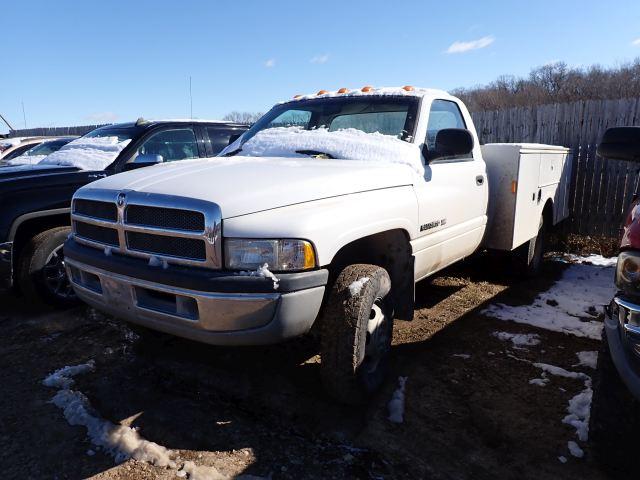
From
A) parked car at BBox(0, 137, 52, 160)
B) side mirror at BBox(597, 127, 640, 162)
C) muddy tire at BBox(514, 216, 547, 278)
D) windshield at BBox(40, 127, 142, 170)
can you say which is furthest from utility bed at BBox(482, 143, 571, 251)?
parked car at BBox(0, 137, 52, 160)

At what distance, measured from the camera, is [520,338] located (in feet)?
13.3

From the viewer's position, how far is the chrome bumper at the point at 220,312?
2.37 metres

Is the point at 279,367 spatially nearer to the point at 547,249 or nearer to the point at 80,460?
the point at 80,460

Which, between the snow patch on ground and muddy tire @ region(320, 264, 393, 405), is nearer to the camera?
muddy tire @ region(320, 264, 393, 405)

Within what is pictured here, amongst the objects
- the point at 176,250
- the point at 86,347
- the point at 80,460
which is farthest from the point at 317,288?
the point at 86,347

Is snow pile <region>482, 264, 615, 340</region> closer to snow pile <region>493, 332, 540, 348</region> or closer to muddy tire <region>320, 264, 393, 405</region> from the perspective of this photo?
snow pile <region>493, 332, 540, 348</region>

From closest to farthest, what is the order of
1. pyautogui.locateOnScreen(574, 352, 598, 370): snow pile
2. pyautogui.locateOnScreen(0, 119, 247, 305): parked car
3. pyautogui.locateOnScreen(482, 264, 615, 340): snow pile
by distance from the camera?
pyautogui.locateOnScreen(574, 352, 598, 370): snow pile → pyautogui.locateOnScreen(0, 119, 247, 305): parked car → pyautogui.locateOnScreen(482, 264, 615, 340): snow pile

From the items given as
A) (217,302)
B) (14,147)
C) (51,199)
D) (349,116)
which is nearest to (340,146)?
(349,116)

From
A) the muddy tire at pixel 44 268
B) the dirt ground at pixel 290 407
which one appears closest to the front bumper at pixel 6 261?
the muddy tire at pixel 44 268

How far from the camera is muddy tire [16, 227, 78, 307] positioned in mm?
4383

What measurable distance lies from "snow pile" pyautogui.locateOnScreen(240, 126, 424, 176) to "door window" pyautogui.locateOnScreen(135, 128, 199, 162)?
1934mm

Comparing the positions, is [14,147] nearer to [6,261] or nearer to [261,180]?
[6,261]

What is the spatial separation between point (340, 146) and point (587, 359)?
2.49 metres

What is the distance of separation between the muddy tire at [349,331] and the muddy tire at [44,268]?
3.05 m
